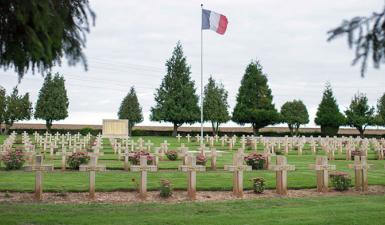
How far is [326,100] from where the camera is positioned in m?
64.1

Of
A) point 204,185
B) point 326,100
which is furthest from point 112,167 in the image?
point 326,100

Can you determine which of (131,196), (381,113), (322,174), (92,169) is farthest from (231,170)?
(381,113)

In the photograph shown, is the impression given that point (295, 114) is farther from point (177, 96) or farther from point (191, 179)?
point (191, 179)

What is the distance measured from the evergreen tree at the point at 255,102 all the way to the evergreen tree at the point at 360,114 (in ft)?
29.3

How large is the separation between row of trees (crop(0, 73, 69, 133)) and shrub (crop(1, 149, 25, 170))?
40.8 meters

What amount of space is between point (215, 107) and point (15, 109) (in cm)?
2354

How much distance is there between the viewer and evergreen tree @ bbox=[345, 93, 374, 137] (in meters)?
61.8

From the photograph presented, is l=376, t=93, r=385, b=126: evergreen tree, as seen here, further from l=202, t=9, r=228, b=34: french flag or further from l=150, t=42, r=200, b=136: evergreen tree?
l=202, t=9, r=228, b=34: french flag

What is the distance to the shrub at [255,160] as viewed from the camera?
19.4 metres

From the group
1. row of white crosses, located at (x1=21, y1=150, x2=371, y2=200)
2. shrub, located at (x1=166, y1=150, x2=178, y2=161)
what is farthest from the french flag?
row of white crosses, located at (x1=21, y1=150, x2=371, y2=200)

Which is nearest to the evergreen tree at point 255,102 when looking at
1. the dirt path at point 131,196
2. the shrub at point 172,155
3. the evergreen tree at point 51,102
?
the evergreen tree at point 51,102

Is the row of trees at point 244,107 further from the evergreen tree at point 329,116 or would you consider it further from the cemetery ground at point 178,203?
the cemetery ground at point 178,203

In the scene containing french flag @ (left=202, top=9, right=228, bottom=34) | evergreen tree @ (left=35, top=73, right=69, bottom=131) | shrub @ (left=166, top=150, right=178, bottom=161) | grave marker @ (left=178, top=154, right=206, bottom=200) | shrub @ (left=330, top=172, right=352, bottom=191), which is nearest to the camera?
grave marker @ (left=178, top=154, right=206, bottom=200)

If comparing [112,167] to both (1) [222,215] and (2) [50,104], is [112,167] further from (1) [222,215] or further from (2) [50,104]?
(2) [50,104]
